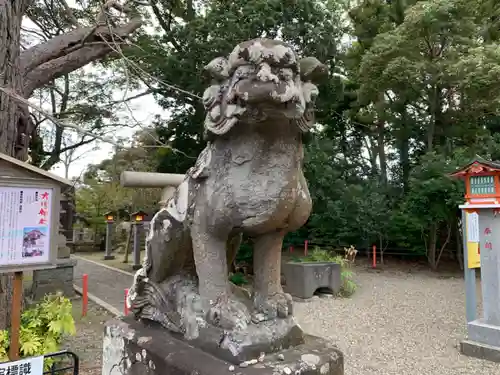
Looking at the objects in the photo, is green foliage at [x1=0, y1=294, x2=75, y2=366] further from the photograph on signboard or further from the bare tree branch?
the bare tree branch

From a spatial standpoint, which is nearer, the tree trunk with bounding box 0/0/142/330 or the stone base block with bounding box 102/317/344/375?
the stone base block with bounding box 102/317/344/375

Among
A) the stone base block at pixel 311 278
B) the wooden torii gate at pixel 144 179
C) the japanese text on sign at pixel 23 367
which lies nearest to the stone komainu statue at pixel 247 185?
the japanese text on sign at pixel 23 367

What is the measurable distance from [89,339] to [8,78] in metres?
3.32

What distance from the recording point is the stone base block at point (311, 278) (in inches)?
296

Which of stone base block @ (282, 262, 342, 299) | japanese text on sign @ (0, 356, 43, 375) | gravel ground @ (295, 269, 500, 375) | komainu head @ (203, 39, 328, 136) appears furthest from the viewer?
stone base block @ (282, 262, 342, 299)

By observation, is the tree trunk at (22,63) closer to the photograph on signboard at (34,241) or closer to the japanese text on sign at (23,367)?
the photograph on signboard at (34,241)

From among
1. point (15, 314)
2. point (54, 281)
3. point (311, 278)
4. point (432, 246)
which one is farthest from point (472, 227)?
point (54, 281)

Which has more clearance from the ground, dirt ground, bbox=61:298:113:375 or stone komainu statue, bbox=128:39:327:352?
stone komainu statue, bbox=128:39:327:352

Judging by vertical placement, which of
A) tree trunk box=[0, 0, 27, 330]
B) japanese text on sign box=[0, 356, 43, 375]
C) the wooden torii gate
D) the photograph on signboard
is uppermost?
tree trunk box=[0, 0, 27, 330]

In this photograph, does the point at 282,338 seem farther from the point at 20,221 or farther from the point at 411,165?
the point at 411,165

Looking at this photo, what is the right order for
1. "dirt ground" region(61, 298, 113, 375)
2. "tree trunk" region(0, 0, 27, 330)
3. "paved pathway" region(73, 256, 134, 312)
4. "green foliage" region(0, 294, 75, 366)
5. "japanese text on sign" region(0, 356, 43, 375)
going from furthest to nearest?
"paved pathway" region(73, 256, 134, 312) → "dirt ground" region(61, 298, 113, 375) → "tree trunk" region(0, 0, 27, 330) → "green foliage" region(0, 294, 75, 366) → "japanese text on sign" region(0, 356, 43, 375)

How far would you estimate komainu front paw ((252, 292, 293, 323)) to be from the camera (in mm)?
1640

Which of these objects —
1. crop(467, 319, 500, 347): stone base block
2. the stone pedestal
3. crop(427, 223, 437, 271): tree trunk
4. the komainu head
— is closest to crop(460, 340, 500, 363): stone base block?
crop(467, 319, 500, 347): stone base block

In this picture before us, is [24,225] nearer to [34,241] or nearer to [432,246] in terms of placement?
[34,241]
